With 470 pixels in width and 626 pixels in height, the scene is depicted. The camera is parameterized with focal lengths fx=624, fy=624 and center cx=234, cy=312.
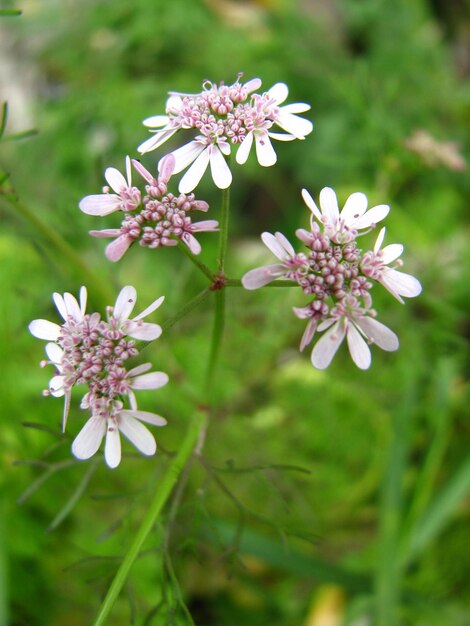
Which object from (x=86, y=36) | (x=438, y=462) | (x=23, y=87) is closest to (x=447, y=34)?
(x=86, y=36)

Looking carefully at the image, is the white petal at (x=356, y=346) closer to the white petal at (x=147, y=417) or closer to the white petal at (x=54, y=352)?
the white petal at (x=147, y=417)

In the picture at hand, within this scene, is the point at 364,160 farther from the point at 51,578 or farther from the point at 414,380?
the point at 51,578

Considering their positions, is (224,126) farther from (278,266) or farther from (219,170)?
(278,266)

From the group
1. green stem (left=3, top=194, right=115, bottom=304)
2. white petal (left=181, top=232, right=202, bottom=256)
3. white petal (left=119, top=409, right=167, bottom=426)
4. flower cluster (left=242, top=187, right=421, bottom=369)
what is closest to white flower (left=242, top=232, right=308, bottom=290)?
flower cluster (left=242, top=187, right=421, bottom=369)

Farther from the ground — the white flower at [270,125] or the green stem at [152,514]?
the white flower at [270,125]

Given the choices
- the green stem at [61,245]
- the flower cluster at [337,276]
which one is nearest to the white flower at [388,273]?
the flower cluster at [337,276]

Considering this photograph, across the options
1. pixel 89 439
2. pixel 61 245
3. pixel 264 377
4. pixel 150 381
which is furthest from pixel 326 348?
pixel 264 377
